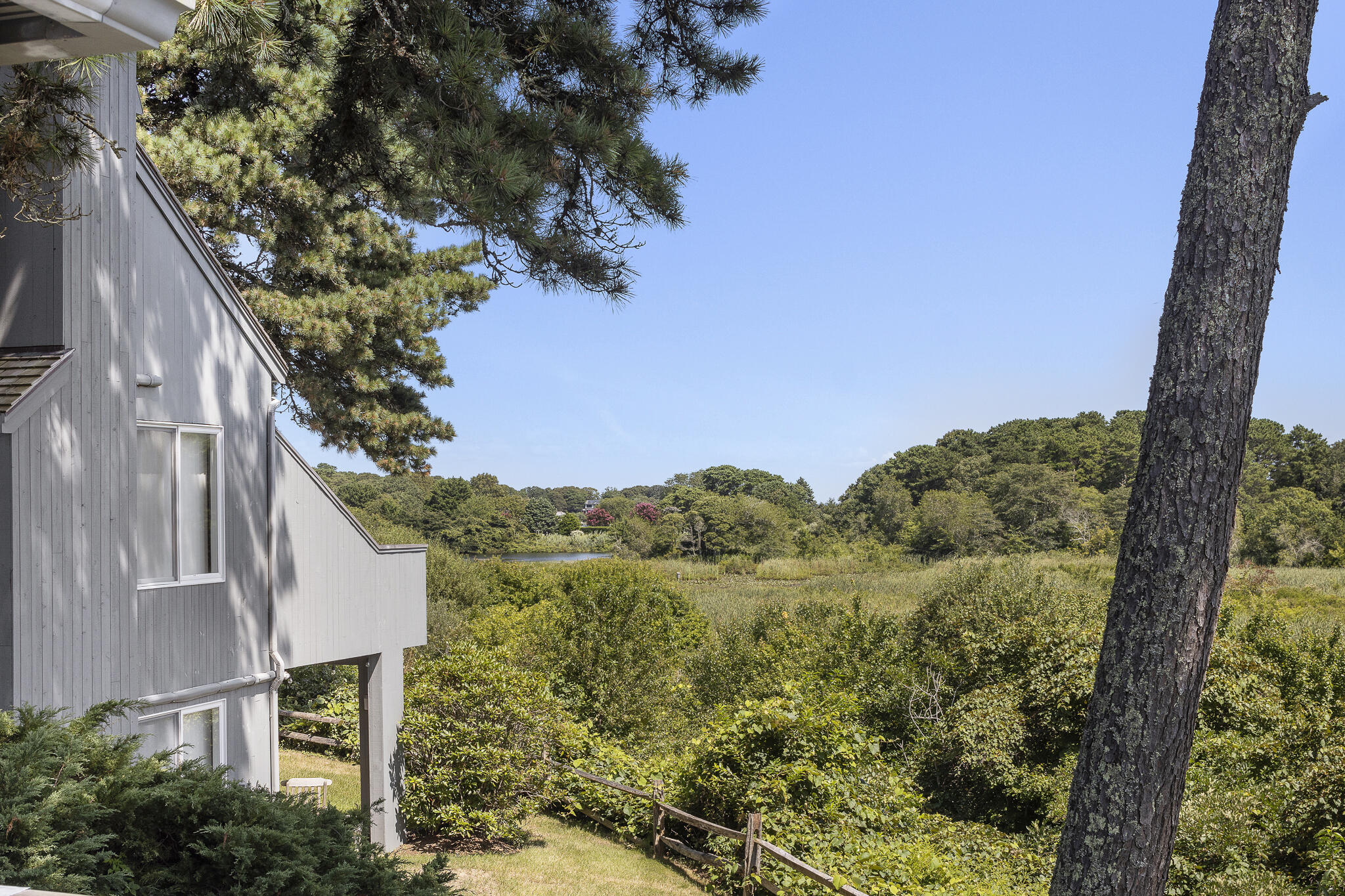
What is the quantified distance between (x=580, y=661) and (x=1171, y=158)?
1377cm

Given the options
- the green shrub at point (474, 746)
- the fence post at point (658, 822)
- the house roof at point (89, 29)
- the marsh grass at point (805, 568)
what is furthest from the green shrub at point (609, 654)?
the marsh grass at point (805, 568)

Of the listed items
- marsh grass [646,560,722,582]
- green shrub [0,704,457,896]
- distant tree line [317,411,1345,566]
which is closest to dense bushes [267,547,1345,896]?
green shrub [0,704,457,896]

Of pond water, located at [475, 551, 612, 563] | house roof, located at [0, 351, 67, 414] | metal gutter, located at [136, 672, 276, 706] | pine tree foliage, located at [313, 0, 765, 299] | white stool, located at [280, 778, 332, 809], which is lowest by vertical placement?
white stool, located at [280, 778, 332, 809]

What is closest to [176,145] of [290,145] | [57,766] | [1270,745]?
[290,145]

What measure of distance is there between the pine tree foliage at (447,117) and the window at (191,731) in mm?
4350

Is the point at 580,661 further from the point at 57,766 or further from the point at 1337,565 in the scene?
the point at 1337,565

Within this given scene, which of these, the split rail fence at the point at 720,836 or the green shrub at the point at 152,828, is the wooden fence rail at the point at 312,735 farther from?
the green shrub at the point at 152,828

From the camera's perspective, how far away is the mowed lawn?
9.66 metres

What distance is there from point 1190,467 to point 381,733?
905 centimetres

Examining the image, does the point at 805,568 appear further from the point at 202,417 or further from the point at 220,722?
the point at 202,417

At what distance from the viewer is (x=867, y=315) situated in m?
34.0

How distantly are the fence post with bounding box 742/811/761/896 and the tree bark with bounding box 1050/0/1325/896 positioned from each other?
6.16m

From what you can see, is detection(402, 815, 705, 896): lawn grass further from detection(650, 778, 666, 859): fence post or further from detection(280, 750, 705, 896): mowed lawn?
detection(650, 778, 666, 859): fence post

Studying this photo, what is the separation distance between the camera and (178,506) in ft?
22.2
